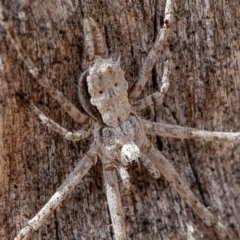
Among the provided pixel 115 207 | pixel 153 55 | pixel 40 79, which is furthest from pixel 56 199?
pixel 153 55

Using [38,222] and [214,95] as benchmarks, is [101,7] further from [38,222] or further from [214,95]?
[38,222]

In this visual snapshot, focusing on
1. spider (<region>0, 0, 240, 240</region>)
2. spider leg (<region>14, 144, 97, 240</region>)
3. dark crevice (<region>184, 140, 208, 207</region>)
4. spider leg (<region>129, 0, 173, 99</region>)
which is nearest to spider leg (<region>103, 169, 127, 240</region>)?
spider (<region>0, 0, 240, 240</region>)

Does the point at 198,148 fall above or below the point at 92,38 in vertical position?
below

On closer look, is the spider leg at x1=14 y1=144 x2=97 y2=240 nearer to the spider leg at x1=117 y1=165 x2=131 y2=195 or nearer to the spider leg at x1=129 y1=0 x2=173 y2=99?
the spider leg at x1=117 y1=165 x2=131 y2=195

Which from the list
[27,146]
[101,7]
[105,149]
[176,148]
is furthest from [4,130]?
[176,148]

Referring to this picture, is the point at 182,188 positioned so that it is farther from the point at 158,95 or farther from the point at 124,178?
the point at 158,95
